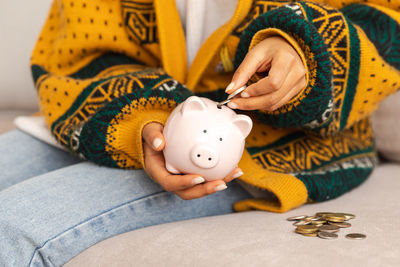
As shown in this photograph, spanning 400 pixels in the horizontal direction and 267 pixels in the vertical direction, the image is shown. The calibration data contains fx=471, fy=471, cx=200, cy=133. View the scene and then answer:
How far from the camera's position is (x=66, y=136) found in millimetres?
703

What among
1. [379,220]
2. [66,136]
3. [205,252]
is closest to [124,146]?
[66,136]

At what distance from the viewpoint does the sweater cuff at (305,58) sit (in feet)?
1.96

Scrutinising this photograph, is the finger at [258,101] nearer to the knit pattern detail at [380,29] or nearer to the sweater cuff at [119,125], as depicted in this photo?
the sweater cuff at [119,125]

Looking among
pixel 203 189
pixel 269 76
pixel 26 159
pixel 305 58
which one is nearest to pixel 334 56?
pixel 305 58

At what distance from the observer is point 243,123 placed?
20.9 inches

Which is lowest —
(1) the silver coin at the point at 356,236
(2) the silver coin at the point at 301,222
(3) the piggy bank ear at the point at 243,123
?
(2) the silver coin at the point at 301,222

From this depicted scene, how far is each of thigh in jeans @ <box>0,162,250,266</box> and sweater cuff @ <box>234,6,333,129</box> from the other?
18 centimetres

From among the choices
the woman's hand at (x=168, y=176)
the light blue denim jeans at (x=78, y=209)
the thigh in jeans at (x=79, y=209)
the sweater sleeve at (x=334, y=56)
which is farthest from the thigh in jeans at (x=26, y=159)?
the sweater sleeve at (x=334, y=56)

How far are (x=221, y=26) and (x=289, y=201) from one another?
299 millimetres

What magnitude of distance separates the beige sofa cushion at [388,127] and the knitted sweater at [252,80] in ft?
0.31

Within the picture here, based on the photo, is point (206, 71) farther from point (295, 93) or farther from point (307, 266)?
point (307, 266)

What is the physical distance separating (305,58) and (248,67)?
11 centimetres

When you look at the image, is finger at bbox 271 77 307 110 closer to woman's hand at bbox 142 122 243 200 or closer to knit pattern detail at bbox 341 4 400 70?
woman's hand at bbox 142 122 243 200

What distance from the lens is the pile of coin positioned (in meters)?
0.53
